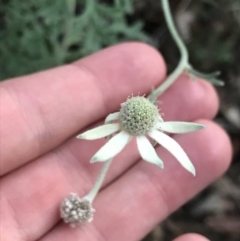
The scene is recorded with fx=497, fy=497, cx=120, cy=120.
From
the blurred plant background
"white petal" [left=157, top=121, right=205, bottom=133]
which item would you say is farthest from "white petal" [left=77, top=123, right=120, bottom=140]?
the blurred plant background

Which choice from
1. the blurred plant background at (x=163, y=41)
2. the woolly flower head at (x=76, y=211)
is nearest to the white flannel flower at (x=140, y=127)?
the woolly flower head at (x=76, y=211)

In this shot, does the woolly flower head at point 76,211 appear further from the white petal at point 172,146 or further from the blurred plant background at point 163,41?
the blurred plant background at point 163,41

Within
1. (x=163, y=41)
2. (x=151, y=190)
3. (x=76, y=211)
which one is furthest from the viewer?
(x=163, y=41)

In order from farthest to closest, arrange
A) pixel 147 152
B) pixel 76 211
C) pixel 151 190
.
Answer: pixel 151 190, pixel 76 211, pixel 147 152

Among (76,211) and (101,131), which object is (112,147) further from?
(76,211)

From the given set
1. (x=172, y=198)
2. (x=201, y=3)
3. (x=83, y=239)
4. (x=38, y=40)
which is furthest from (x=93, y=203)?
(x=201, y=3)

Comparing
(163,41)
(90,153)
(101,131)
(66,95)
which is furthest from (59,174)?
(163,41)

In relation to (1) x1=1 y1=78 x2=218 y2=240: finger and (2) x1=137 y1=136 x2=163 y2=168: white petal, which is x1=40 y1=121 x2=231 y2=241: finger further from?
(2) x1=137 y1=136 x2=163 y2=168: white petal
